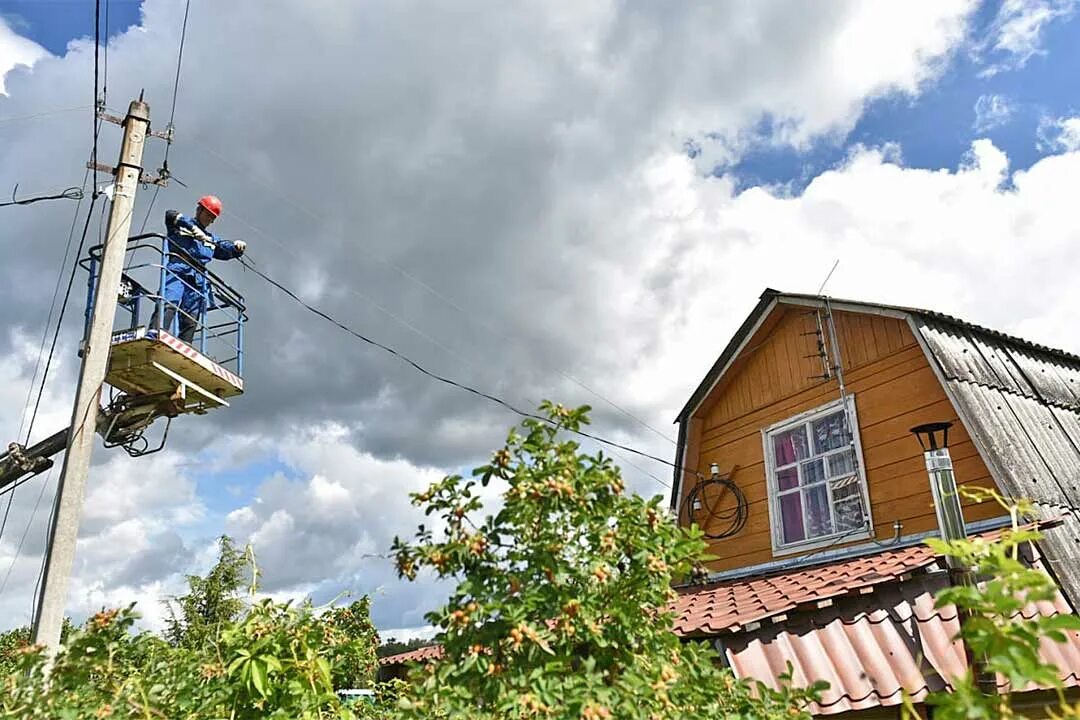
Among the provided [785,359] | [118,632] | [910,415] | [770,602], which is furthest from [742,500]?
[118,632]

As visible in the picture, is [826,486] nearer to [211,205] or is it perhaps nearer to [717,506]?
[717,506]

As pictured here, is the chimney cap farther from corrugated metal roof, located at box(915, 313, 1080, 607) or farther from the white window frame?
the white window frame

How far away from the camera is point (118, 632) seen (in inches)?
115

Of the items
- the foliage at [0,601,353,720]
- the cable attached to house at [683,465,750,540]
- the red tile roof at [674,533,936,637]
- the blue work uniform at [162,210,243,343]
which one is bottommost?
the foliage at [0,601,353,720]

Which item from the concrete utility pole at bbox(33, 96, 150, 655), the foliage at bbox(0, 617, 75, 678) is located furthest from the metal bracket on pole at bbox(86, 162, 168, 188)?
the foliage at bbox(0, 617, 75, 678)

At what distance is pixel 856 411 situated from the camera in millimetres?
9062

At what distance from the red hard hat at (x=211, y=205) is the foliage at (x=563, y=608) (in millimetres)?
8197

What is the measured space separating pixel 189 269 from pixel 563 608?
792 cm

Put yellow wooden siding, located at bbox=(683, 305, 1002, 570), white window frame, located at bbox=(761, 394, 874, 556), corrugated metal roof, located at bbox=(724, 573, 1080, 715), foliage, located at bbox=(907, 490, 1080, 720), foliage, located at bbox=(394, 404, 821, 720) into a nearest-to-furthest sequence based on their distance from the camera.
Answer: foliage, located at bbox=(907, 490, 1080, 720), foliage, located at bbox=(394, 404, 821, 720), corrugated metal roof, located at bbox=(724, 573, 1080, 715), yellow wooden siding, located at bbox=(683, 305, 1002, 570), white window frame, located at bbox=(761, 394, 874, 556)

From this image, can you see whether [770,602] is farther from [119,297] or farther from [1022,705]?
[119,297]

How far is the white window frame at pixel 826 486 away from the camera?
28.7 feet

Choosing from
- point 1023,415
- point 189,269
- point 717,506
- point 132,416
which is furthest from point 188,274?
point 1023,415

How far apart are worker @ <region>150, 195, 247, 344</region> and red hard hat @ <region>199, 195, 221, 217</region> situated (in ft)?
0.13

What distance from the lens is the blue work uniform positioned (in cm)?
852
